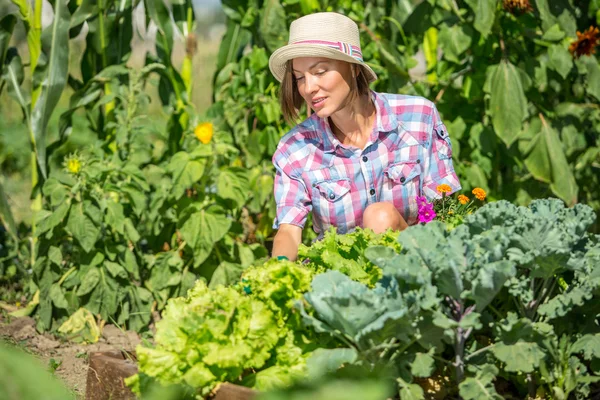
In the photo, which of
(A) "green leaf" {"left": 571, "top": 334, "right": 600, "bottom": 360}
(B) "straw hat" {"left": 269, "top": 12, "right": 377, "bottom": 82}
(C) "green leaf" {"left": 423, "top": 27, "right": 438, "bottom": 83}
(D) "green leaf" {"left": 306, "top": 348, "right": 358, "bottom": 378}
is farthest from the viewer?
(C) "green leaf" {"left": 423, "top": 27, "right": 438, "bottom": 83}

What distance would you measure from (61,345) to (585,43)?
2502mm

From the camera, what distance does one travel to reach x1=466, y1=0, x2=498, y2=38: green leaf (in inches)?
133

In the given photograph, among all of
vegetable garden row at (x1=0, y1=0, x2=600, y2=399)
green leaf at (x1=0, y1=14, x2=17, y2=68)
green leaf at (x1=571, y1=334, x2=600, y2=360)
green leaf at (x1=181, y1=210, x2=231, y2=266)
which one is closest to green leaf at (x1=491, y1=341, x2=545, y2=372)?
vegetable garden row at (x1=0, y1=0, x2=600, y2=399)

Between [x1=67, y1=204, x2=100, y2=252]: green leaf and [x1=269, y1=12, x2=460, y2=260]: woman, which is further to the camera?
[x1=67, y1=204, x2=100, y2=252]: green leaf

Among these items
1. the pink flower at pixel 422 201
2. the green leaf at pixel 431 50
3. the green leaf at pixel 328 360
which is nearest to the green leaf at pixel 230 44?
the green leaf at pixel 431 50

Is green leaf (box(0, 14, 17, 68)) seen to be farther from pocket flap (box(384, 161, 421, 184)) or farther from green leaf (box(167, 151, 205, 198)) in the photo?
pocket flap (box(384, 161, 421, 184))

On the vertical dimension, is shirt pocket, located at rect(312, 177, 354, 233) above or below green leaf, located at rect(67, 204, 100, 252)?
above

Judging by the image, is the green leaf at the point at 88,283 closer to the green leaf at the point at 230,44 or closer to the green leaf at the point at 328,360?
the green leaf at the point at 230,44

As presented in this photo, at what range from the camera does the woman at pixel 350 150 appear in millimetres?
2561

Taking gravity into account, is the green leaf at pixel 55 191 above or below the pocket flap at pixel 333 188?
below

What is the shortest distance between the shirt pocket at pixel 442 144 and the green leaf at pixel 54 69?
5.66 feet

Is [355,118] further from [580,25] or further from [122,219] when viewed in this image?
[580,25]

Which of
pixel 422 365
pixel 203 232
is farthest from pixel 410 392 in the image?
pixel 203 232

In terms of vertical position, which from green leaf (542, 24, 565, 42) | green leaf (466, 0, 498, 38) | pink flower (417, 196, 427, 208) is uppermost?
green leaf (466, 0, 498, 38)
